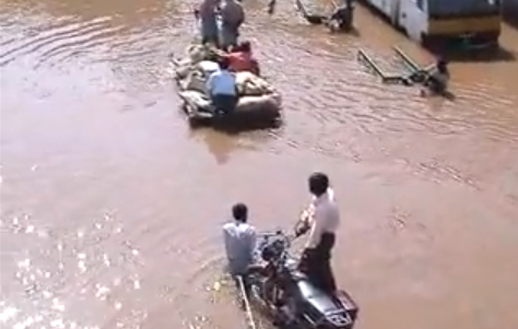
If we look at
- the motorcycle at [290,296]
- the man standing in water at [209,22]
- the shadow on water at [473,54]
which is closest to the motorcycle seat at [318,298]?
the motorcycle at [290,296]

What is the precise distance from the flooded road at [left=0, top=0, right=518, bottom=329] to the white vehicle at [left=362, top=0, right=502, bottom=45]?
523 millimetres

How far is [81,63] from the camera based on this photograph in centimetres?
1892

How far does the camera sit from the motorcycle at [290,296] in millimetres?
9523

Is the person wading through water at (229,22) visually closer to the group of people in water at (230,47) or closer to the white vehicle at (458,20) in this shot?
the group of people in water at (230,47)

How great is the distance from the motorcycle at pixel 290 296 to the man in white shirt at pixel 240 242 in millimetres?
95

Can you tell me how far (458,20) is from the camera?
19.7 metres

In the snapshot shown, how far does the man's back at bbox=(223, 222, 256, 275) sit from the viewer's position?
11.0m

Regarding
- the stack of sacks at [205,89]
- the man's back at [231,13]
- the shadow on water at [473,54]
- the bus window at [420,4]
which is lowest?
the shadow on water at [473,54]

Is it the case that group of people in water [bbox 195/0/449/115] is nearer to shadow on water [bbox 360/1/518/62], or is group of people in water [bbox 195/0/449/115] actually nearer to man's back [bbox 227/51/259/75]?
man's back [bbox 227/51/259/75]

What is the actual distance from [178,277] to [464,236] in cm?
345

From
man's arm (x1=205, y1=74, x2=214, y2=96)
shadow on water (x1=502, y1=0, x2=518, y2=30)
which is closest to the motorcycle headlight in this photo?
man's arm (x1=205, y1=74, x2=214, y2=96)

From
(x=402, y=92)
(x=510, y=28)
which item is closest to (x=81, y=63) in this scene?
(x=402, y=92)

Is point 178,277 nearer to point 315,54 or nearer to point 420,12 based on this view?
point 315,54

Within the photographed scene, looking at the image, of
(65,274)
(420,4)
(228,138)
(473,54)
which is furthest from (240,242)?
(420,4)
